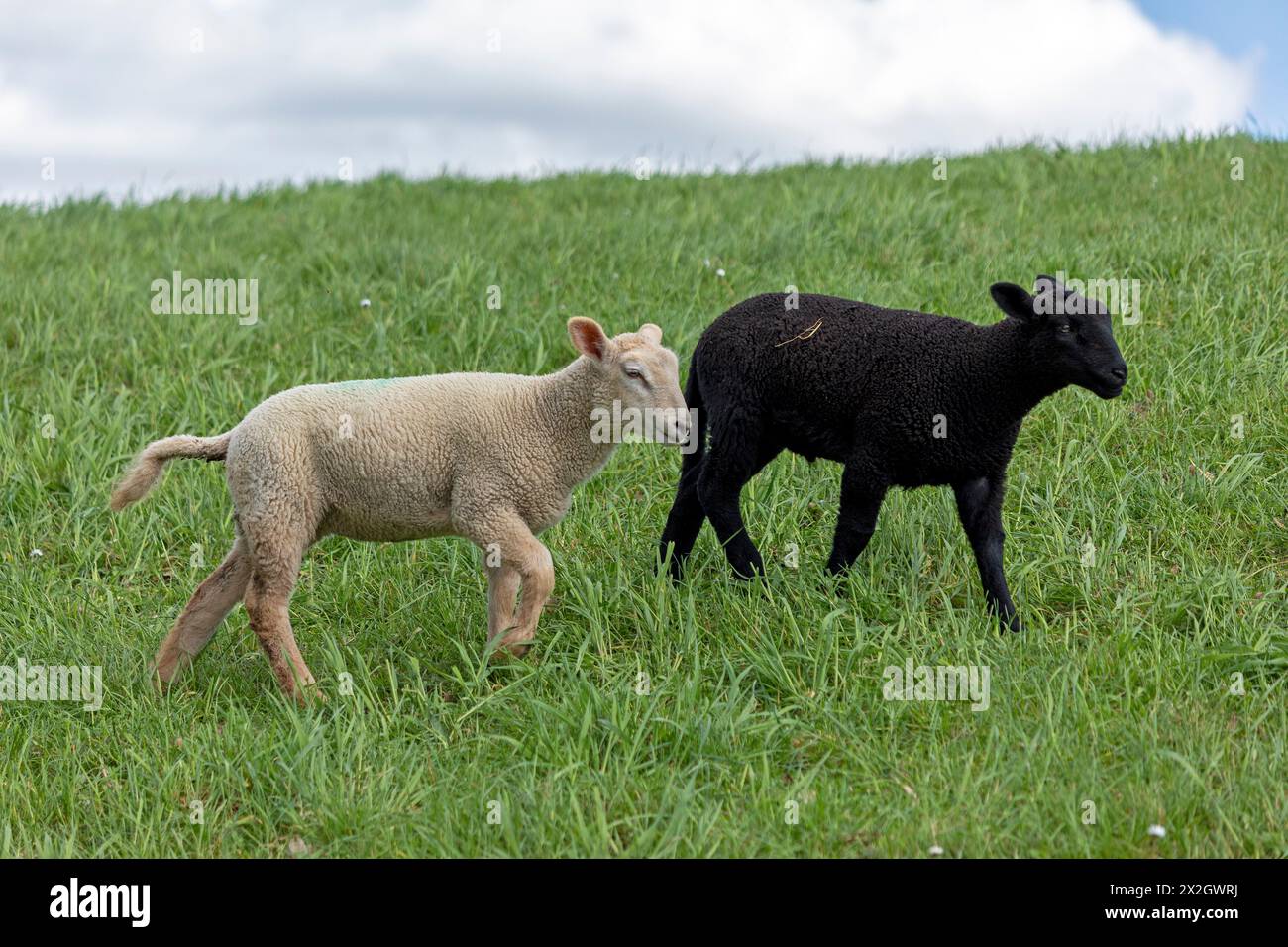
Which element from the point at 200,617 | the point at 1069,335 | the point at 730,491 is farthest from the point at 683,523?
the point at 200,617

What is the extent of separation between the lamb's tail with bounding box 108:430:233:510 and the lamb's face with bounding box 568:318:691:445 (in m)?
1.68

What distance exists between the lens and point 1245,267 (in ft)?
28.5

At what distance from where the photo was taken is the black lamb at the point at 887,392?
485cm

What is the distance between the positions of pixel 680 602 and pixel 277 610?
168 centimetres

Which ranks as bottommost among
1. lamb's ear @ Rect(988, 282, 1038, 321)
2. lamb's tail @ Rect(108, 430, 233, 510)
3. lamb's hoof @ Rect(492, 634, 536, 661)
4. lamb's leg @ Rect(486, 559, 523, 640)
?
lamb's hoof @ Rect(492, 634, 536, 661)

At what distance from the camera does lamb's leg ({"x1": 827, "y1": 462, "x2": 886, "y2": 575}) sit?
16.7 ft

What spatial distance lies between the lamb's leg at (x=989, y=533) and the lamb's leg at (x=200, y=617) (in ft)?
10.2

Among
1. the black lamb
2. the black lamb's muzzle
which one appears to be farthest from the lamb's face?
the black lamb's muzzle

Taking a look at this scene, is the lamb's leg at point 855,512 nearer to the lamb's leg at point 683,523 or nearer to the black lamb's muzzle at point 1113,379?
the lamb's leg at point 683,523

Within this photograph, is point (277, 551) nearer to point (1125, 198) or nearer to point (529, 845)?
point (529, 845)

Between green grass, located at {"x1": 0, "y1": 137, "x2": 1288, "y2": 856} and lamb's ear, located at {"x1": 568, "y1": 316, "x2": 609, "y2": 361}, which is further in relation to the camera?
lamb's ear, located at {"x1": 568, "y1": 316, "x2": 609, "y2": 361}

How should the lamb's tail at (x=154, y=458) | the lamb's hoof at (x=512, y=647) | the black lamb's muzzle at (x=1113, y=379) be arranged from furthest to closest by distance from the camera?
the lamb's tail at (x=154, y=458)
the lamb's hoof at (x=512, y=647)
the black lamb's muzzle at (x=1113, y=379)

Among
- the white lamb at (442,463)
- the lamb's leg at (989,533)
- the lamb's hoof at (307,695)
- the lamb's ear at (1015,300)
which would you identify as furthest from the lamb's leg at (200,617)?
the lamb's ear at (1015,300)

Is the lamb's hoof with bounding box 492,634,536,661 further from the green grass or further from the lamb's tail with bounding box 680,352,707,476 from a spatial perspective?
the lamb's tail with bounding box 680,352,707,476
